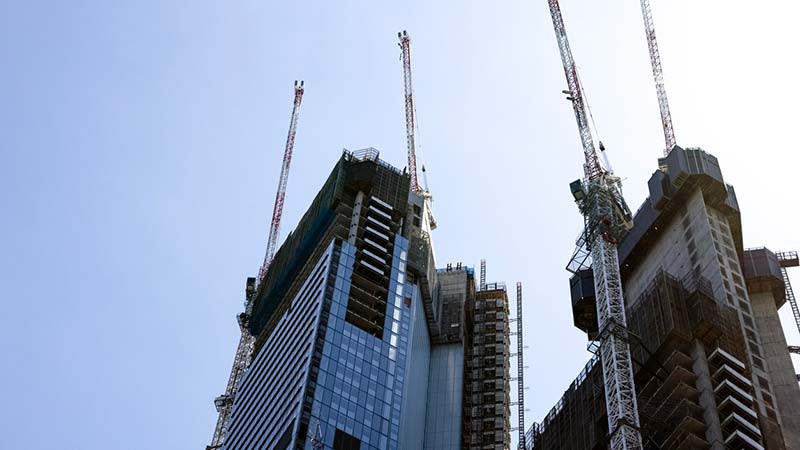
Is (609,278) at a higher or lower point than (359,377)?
lower

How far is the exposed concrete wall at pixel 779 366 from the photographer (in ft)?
415

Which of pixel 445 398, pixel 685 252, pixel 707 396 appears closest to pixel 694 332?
→ pixel 707 396

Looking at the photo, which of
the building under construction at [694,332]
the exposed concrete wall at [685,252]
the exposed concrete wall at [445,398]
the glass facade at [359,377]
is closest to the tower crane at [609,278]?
the building under construction at [694,332]

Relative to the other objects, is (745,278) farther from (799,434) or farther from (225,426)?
(225,426)

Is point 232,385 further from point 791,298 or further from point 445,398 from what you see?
point 791,298

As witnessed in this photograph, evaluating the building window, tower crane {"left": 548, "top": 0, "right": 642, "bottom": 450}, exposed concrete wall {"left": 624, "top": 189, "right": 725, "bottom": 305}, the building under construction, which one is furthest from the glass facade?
tower crane {"left": 548, "top": 0, "right": 642, "bottom": 450}

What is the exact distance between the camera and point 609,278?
120m

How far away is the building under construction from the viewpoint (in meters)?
122

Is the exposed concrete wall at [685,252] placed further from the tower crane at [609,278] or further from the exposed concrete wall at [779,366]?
the tower crane at [609,278]

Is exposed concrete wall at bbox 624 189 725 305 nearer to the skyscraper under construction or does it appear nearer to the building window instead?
the skyscraper under construction

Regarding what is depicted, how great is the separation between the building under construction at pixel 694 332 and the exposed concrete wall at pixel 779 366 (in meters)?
0.15

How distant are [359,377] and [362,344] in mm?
6227

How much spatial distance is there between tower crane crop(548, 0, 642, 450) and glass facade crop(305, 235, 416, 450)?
123 feet

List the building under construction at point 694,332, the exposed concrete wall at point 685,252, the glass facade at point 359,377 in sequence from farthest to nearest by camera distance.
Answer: the glass facade at point 359,377
the exposed concrete wall at point 685,252
the building under construction at point 694,332
